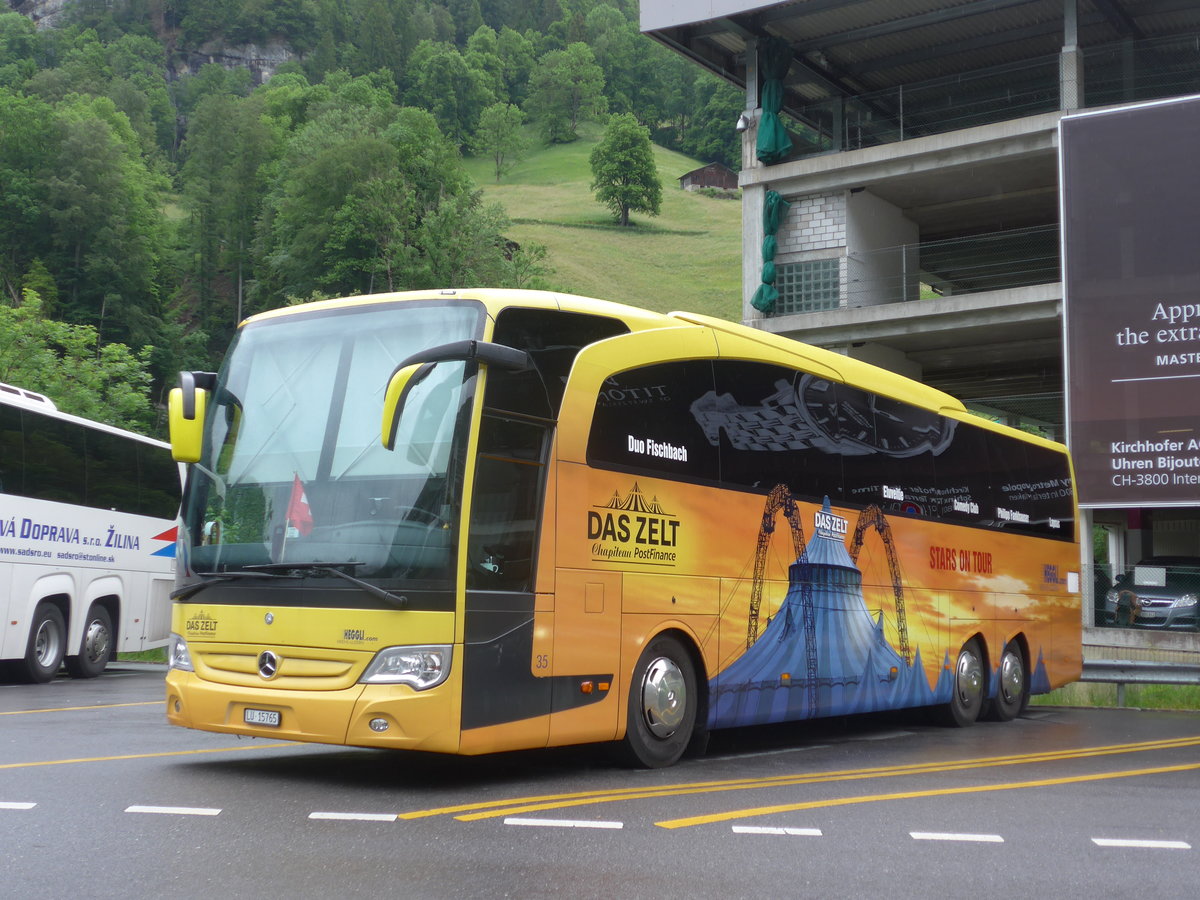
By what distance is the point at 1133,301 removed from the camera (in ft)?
87.5

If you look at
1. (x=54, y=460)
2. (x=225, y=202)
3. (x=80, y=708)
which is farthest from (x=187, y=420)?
(x=225, y=202)

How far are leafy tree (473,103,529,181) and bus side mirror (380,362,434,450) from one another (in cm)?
13243

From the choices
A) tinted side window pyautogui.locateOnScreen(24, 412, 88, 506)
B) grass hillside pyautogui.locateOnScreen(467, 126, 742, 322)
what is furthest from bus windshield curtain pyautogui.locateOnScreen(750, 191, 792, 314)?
grass hillside pyautogui.locateOnScreen(467, 126, 742, 322)

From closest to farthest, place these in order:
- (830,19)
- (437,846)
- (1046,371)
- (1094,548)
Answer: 1. (437,846)
2. (1094,548)
3. (830,19)
4. (1046,371)

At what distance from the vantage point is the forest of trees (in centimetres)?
7219

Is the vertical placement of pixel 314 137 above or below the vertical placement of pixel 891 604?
above

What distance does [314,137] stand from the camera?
274 feet

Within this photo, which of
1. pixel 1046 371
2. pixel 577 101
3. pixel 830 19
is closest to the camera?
pixel 830 19

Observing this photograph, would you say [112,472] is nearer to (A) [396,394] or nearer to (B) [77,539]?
(B) [77,539]

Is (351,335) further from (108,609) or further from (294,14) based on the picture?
(294,14)

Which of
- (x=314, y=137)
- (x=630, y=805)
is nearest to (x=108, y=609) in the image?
(x=630, y=805)

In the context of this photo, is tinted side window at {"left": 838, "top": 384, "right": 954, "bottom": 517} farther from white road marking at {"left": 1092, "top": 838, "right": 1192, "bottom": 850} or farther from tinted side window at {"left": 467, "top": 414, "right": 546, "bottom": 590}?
white road marking at {"left": 1092, "top": 838, "right": 1192, "bottom": 850}

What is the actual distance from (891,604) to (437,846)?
7.79 meters

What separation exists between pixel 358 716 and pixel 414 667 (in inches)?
17.5
